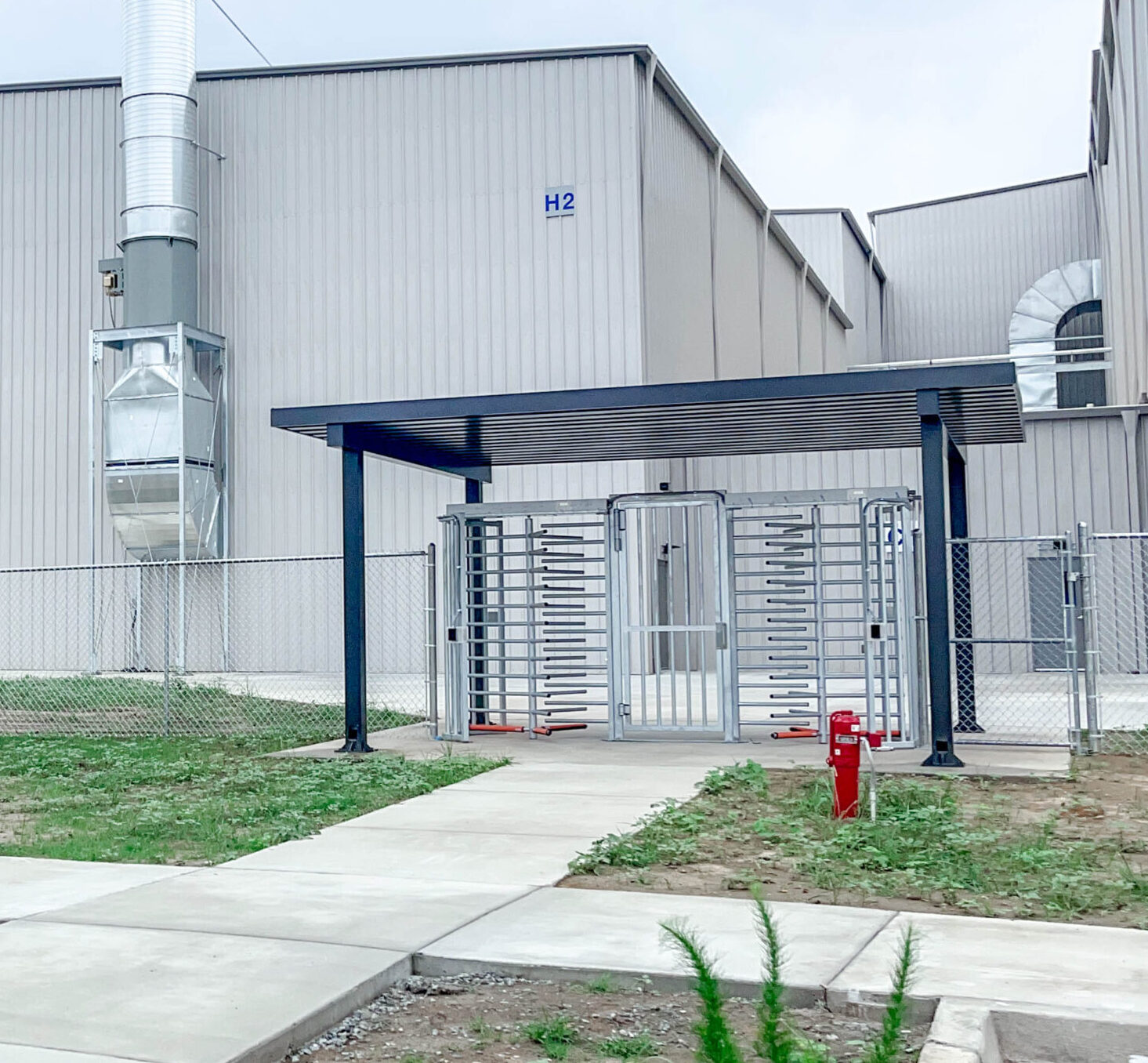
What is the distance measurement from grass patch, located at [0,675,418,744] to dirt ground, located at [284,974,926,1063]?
30.4 ft

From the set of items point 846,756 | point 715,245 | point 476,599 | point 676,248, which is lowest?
point 846,756

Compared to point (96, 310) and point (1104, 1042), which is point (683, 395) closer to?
point (1104, 1042)

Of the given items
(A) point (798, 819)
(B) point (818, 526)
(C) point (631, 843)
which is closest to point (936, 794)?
(A) point (798, 819)

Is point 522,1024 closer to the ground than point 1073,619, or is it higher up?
closer to the ground

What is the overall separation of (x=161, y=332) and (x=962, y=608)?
14801mm

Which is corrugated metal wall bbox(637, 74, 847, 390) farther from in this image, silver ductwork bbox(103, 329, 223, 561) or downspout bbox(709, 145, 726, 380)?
silver ductwork bbox(103, 329, 223, 561)

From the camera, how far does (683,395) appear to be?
11945mm

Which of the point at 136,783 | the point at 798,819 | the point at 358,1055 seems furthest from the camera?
the point at 136,783

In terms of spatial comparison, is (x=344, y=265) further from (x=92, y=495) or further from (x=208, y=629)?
(x=208, y=629)

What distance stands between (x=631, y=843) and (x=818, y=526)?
582 cm

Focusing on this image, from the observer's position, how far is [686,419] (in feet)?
42.9

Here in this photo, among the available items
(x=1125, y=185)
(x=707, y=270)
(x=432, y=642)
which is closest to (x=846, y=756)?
(x=432, y=642)

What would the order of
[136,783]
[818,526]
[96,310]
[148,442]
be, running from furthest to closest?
[96,310]
[148,442]
[818,526]
[136,783]

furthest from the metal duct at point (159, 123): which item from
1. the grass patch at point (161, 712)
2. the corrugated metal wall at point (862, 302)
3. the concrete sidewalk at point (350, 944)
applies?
the corrugated metal wall at point (862, 302)
